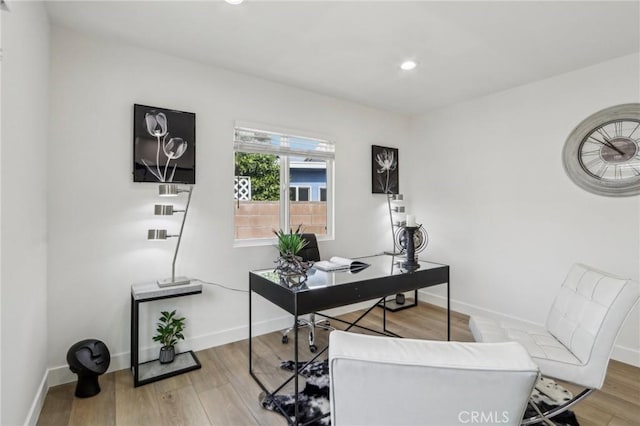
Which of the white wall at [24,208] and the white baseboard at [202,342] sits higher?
the white wall at [24,208]

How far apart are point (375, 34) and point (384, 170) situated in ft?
6.56

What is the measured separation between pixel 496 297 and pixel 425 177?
1707mm

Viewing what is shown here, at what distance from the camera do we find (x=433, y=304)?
406cm

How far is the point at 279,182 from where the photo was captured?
11.0 feet

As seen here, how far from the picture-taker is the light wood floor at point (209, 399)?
1853 mm

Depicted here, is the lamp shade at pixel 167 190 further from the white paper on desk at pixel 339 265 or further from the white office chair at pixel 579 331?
the white office chair at pixel 579 331

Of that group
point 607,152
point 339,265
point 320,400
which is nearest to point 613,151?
point 607,152

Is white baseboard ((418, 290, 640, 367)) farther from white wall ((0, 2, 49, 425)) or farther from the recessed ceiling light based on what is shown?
white wall ((0, 2, 49, 425))

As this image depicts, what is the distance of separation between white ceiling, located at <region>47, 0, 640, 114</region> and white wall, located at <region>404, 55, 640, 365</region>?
304 millimetres

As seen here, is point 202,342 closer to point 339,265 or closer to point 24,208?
point 339,265

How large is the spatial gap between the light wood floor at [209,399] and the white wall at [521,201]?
0.85m

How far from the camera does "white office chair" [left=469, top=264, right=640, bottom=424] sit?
5.42 ft

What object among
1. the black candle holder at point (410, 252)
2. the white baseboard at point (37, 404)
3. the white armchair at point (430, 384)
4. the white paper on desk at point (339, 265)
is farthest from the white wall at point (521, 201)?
the white baseboard at point (37, 404)

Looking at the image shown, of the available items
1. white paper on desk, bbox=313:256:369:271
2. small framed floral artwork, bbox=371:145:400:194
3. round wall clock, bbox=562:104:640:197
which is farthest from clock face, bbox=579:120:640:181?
white paper on desk, bbox=313:256:369:271
